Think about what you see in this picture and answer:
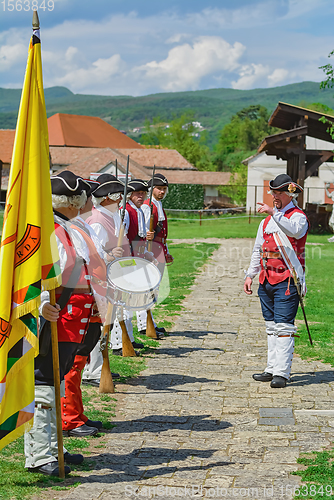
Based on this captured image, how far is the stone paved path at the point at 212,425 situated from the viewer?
3807 millimetres

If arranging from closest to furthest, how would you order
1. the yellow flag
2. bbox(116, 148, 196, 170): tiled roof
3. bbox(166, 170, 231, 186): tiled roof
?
the yellow flag < bbox(166, 170, 231, 186): tiled roof < bbox(116, 148, 196, 170): tiled roof

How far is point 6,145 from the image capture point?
62781 millimetres

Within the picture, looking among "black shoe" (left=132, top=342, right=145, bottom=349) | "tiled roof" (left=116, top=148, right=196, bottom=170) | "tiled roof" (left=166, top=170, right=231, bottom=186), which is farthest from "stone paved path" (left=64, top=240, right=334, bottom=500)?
"tiled roof" (left=116, top=148, right=196, bottom=170)

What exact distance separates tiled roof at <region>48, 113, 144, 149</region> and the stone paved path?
6631 centimetres

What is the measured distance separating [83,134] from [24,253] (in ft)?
245

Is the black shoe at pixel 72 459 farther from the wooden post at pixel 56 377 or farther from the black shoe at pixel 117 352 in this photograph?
the black shoe at pixel 117 352

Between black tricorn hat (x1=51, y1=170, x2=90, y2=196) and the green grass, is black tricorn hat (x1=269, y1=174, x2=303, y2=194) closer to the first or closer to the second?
the green grass

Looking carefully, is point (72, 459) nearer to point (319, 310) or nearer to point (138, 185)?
point (138, 185)

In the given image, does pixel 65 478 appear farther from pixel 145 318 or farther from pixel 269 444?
pixel 145 318

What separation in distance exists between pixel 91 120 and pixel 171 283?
70565 millimetres

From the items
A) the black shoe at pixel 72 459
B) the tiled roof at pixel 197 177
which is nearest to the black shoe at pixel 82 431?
the black shoe at pixel 72 459

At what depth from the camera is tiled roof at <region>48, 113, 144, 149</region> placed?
72919mm

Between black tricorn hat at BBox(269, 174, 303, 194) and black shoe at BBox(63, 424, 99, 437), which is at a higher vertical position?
black tricorn hat at BBox(269, 174, 303, 194)

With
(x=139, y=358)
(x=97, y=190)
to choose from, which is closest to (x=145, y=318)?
(x=139, y=358)
